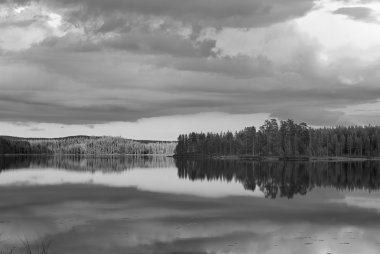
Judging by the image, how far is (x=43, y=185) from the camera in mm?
63531

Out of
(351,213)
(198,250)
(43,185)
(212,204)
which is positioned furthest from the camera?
(43,185)

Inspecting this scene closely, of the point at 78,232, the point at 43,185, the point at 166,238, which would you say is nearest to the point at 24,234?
the point at 78,232

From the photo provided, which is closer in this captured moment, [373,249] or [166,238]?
[373,249]

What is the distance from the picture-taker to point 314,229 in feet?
104

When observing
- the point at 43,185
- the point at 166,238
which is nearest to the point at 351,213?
the point at 166,238

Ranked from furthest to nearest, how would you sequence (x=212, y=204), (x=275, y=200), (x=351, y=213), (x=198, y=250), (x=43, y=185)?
(x=43, y=185), (x=275, y=200), (x=212, y=204), (x=351, y=213), (x=198, y=250)

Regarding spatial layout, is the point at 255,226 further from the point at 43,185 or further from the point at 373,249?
the point at 43,185

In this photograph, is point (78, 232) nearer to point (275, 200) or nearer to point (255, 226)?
point (255, 226)

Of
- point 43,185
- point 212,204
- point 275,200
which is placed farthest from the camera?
point 43,185

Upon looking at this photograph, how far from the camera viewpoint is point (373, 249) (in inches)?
1000

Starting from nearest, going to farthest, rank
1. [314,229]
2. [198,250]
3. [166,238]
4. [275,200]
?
[198,250], [166,238], [314,229], [275,200]

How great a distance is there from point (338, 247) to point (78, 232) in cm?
1534

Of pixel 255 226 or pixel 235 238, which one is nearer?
pixel 235 238

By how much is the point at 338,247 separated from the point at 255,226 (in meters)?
7.86
